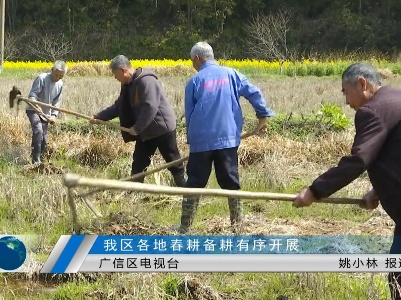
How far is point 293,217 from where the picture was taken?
5594 mm

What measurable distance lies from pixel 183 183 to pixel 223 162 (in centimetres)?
102

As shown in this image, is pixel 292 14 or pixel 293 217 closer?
pixel 293 217

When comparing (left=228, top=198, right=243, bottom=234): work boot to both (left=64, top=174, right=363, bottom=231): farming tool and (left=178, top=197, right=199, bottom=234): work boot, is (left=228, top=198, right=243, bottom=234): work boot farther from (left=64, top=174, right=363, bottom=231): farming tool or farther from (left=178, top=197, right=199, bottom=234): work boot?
(left=64, top=174, right=363, bottom=231): farming tool

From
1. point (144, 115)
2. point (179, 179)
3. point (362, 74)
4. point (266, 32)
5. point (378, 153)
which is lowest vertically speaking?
point (266, 32)

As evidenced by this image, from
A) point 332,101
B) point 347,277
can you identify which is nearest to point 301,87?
point 332,101

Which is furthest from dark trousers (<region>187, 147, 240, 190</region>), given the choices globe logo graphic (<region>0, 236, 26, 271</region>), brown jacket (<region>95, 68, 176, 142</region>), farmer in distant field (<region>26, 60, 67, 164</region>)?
farmer in distant field (<region>26, 60, 67, 164</region>)

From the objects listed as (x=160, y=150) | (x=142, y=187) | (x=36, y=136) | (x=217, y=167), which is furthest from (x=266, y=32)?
(x=142, y=187)

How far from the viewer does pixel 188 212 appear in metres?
5.00

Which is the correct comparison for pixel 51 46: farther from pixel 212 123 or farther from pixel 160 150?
pixel 212 123

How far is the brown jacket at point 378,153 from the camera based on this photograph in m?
Result: 3.12

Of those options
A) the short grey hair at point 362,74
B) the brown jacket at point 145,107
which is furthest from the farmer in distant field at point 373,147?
the brown jacket at point 145,107

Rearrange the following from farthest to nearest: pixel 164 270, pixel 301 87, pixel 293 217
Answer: pixel 301 87, pixel 293 217, pixel 164 270

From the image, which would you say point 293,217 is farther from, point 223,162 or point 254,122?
point 254,122

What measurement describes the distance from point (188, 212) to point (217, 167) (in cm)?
41
